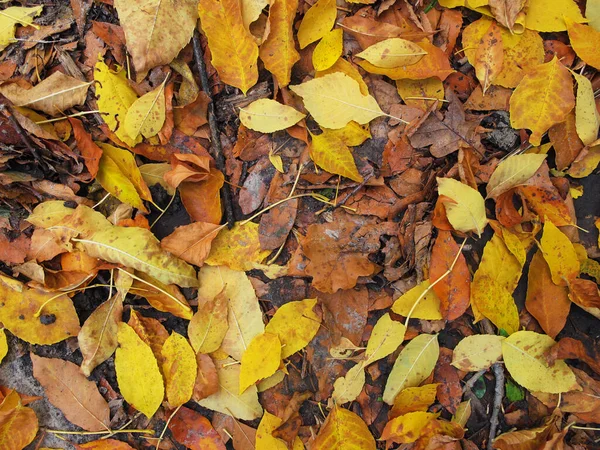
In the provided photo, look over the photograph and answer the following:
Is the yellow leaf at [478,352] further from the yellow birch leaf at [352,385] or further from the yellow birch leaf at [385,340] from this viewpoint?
the yellow birch leaf at [352,385]

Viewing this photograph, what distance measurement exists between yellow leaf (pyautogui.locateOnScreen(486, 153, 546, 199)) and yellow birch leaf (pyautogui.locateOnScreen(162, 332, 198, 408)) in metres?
1.12

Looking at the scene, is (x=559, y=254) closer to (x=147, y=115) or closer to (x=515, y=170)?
(x=515, y=170)

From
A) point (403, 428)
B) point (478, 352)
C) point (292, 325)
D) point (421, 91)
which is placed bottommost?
point (403, 428)

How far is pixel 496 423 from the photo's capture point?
1581 millimetres

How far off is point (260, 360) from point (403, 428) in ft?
1.61

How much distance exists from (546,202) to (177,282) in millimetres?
1210

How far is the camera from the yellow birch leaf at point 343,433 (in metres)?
1.53

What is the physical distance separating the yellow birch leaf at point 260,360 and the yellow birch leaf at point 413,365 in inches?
14.6

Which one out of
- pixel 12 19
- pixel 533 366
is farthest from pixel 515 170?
pixel 12 19

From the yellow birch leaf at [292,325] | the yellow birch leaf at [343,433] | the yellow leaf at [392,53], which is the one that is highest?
the yellow leaf at [392,53]

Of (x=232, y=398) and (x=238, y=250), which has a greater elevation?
(x=238, y=250)

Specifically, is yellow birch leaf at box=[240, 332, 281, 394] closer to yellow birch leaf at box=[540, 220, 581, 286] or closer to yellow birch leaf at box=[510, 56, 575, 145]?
yellow birch leaf at box=[540, 220, 581, 286]

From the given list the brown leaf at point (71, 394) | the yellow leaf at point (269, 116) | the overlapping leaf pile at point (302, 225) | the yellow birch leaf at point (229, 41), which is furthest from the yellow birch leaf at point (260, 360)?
the yellow birch leaf at point (229, 41)

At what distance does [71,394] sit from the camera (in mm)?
1587
